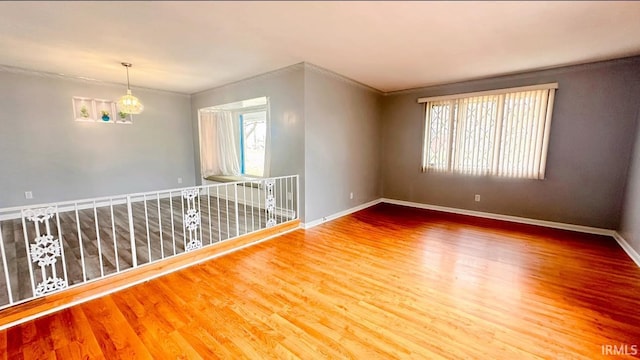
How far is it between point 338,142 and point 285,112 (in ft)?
3.54

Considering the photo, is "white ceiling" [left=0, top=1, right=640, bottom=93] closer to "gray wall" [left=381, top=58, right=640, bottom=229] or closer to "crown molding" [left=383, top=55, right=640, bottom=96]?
"crown molding" [left=383, top=55, right=640, bottom=96]

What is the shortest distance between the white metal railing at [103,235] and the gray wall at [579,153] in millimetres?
3632

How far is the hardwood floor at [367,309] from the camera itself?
172cm

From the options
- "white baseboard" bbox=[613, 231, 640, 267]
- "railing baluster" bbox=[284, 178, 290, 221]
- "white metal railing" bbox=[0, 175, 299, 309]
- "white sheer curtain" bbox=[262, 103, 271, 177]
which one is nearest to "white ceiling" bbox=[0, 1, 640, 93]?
"white sheer curtain" bbox=[262, 103, 271, 177]

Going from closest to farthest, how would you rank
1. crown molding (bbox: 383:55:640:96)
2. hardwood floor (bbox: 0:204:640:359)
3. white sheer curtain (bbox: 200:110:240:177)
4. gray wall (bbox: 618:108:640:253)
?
hardwood floor (bbox: 0:204:640:359) < gray wall (bbox: 618:108:640:253) < crown molding (bbox: 383:55:640:96) < white sheer curtain (bbox: 200:110:240:177)

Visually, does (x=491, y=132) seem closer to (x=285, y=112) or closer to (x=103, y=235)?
(x=285, y=112)

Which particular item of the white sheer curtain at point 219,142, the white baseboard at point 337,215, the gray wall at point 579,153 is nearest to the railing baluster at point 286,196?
the white baseboard at point 337,215

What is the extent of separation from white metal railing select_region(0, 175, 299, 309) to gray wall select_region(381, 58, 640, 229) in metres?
3.63

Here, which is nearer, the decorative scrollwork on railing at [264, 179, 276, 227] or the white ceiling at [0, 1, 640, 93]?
the white ceiling at [0, 1, 640, 93]

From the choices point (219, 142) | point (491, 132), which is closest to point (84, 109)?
point (219, 142)

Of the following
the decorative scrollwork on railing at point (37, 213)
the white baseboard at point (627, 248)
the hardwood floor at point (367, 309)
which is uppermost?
the decorative scrollwork on railing at point (37, 213)

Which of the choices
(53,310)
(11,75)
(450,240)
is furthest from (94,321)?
(11,75)

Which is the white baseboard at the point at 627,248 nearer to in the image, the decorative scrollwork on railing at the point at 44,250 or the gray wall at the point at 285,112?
the gray wall at the point at 285,112

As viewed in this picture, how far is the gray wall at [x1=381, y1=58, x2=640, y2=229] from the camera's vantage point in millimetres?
3538
